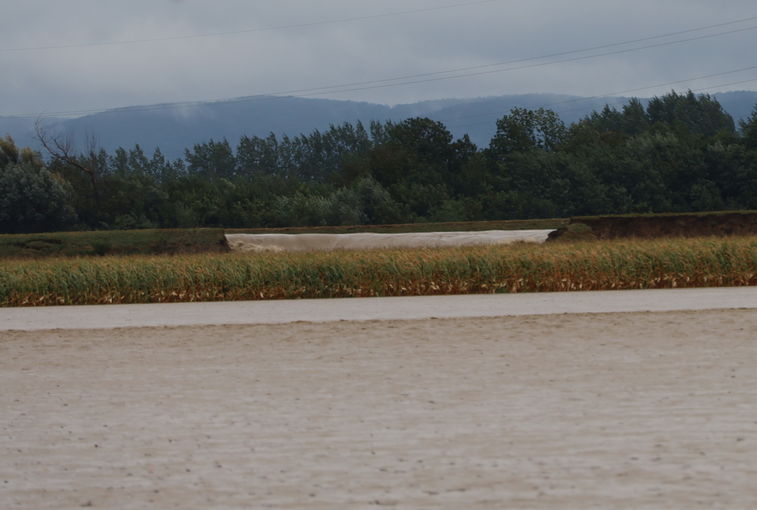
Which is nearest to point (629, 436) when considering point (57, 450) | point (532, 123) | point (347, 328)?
point (57, 450)

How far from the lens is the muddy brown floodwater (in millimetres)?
5465

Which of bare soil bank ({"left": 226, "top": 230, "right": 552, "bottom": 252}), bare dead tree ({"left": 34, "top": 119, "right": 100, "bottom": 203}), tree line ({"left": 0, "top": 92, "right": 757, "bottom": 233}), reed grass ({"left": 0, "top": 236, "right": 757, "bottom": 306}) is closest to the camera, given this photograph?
reed grass ({"left": 0, "top": 236, "right": 757, "bottom": 306})

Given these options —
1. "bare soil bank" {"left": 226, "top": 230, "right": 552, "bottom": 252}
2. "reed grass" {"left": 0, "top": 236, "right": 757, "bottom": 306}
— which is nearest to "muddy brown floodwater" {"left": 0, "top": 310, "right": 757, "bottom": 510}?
"reed grass" {"left": 0, "top": 236, "right": 757, "bottom": 306}

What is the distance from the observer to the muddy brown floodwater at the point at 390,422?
546cm

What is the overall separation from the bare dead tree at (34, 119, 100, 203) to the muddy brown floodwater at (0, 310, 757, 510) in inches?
2364

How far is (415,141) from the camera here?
76.4m

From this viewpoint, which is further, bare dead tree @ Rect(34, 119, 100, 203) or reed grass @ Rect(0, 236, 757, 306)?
bare dead tree @ Rect(34, 119, 100, 203)

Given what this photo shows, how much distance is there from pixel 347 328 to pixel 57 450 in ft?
23.0

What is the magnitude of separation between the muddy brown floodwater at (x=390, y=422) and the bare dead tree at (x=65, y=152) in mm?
60048

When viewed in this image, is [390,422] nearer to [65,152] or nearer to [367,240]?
[367,240]

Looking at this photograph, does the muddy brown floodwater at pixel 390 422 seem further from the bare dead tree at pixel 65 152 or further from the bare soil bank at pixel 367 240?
the bare dead tree at pixel 65 152

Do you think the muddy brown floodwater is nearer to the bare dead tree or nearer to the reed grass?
the reed grass

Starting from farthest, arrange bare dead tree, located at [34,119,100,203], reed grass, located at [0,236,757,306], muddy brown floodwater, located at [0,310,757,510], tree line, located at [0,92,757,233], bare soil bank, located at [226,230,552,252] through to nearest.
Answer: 1. bare dead tree, located at [34,119,100,203]
2. tree line, located at [0,92,757,233]
3. bare soil bank, located at [226,230,552,252]
4. reed grass, located at [0,236,757,306]
5. muddy brown floodwater, located at [0,310,757,510]

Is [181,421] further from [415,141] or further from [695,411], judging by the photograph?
[415,141]
